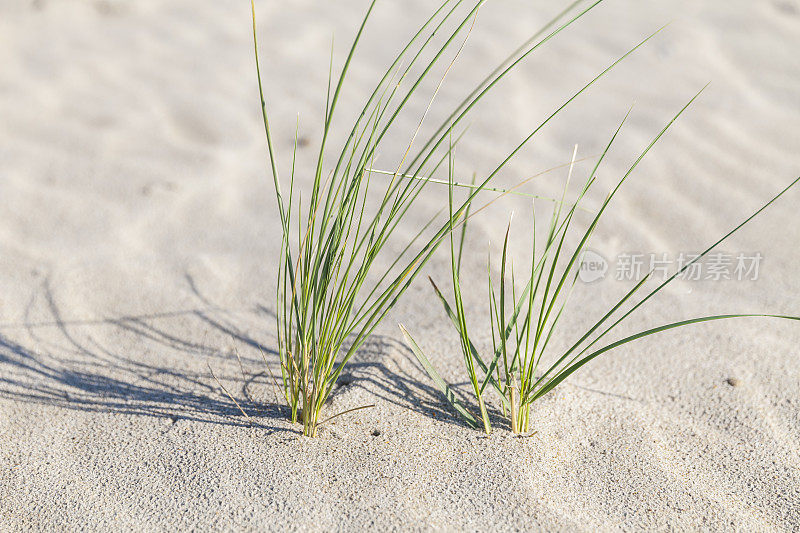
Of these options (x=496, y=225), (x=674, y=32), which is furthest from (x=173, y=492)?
(x=674, y=32)

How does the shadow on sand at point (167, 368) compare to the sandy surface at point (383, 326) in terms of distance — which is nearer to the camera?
the sandy surface at point (383, 326)

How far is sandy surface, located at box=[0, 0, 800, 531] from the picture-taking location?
1.36 m

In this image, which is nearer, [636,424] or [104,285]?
[636,424]

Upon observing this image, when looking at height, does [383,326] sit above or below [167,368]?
above

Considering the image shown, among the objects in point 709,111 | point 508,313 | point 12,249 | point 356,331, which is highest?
point 709,111

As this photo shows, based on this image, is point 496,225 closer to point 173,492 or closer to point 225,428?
point 225,428

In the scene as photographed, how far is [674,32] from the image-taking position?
11.2ft

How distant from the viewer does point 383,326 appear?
1.86 m

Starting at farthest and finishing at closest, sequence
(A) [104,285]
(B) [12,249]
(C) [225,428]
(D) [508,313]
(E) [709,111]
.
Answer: (E) [709,111] < (B) [12,249] < (A) [104,285] < (D) [508,313] < (C) [225,428]

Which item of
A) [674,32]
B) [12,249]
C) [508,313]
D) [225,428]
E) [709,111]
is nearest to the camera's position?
[225,428]

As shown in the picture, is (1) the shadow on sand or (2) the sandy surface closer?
(2) the sandy surface

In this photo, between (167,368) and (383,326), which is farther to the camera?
(383,326)

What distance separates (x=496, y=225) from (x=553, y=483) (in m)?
1.11

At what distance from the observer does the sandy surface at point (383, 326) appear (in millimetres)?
1363
